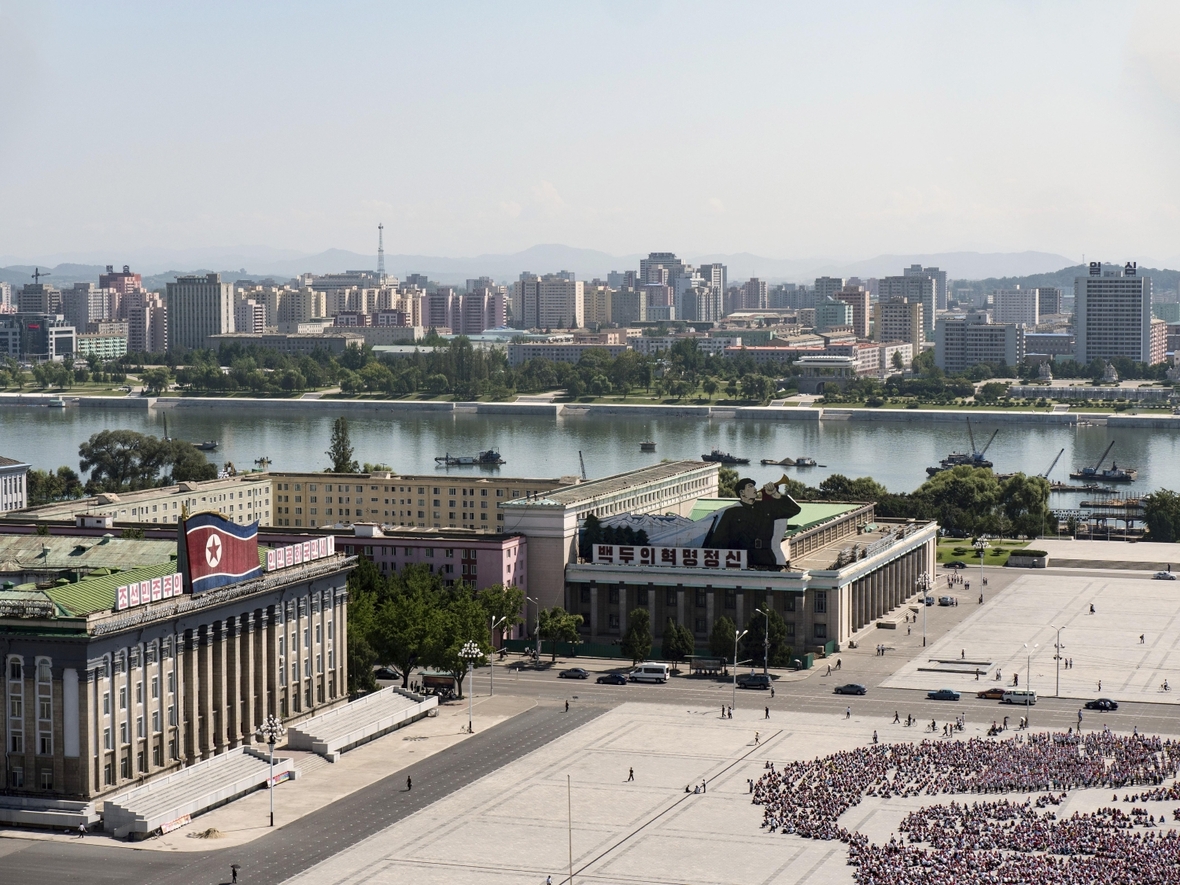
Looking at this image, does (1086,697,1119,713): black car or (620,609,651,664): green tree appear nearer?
(1086,697,1119,713): black car

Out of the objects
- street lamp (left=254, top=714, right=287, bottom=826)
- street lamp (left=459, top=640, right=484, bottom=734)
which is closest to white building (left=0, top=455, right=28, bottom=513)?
street lamp (left=459, top=640, right=484, bottom=734)

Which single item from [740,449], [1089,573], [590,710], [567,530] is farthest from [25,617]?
[740,449]

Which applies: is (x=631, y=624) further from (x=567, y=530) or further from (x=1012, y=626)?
(x=1012, y=626)

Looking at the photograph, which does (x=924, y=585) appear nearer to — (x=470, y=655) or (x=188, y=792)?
(x=470, y=655)

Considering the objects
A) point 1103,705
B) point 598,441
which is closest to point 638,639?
point 1103,705

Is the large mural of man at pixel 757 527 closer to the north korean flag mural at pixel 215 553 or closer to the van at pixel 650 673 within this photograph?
Result: the van at pixel 650 673

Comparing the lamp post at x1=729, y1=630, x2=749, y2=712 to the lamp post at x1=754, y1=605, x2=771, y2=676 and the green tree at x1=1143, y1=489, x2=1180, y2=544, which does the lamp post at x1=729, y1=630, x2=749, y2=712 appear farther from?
the green tree at x1=1143, y1=489, x2=1180, y2=544
